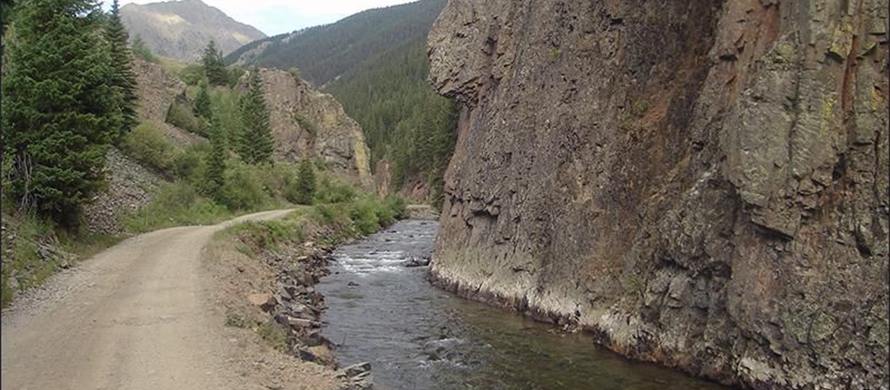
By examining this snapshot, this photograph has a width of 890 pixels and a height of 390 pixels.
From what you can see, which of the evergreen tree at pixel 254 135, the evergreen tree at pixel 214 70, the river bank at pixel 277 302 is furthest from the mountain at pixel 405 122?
the evergreen tree at pixel 214 70

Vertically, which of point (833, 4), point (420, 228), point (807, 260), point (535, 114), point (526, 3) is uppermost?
point (526, 3)

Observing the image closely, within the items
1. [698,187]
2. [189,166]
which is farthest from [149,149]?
[698,187]

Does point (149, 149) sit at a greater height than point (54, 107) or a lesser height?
lesser

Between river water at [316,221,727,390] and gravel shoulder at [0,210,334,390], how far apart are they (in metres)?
3.82

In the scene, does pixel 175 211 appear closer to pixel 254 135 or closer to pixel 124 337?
pixel 124 337

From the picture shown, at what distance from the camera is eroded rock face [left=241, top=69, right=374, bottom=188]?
95875mm

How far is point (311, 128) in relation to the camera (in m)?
98.9

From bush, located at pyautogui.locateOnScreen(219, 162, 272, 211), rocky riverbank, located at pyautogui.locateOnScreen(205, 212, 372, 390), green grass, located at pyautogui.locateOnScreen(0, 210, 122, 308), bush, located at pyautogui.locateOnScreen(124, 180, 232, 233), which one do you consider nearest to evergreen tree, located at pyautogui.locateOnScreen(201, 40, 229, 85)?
bush, located at pyautogui.locateOnScreen(219, 162, 272, 211)

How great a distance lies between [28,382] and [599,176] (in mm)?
17142

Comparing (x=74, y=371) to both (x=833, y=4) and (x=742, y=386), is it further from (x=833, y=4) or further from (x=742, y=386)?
(x=833, y=4)

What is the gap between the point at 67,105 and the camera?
22.2 metres

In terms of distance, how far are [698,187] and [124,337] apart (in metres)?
14.2

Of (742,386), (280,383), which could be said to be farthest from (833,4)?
(280,383)

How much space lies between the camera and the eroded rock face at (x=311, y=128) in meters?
95.9
